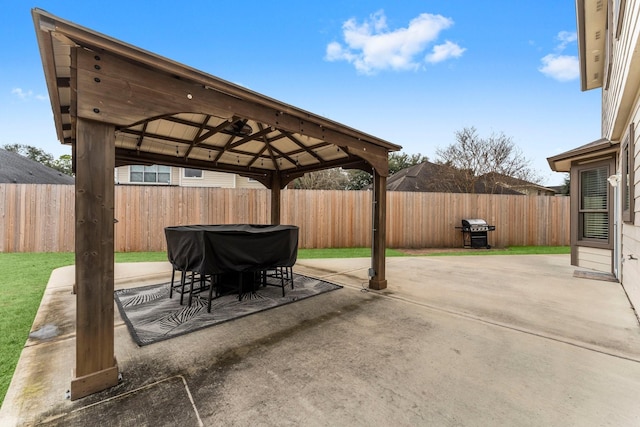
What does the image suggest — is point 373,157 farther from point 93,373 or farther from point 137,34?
point 137,34

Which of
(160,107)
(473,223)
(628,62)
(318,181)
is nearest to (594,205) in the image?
(473,223)

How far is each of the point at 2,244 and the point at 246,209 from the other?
6.34 metres

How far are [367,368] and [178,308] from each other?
251 centimetres

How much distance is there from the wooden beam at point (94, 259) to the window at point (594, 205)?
824cm

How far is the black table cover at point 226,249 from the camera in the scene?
3.20 meters

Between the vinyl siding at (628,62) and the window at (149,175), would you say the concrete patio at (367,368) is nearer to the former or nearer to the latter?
the vinyl siding at (628,62)

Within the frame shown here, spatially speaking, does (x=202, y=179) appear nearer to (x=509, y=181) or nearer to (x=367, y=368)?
(x=367, y=368)

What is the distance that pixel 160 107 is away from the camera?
2.11 meters

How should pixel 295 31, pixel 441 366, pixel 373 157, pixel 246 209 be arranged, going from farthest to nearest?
1. pixel 295 31
2. pixel 246 209
3. pixel 373 157
4. pixel 441 366

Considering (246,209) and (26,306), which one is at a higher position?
(246,209)

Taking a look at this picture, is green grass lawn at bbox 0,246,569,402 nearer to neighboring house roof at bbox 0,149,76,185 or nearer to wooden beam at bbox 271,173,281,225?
wooden beam at bbox 271,173,281,225

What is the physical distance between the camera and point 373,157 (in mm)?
4176

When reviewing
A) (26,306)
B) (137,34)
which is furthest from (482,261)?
(137,34)

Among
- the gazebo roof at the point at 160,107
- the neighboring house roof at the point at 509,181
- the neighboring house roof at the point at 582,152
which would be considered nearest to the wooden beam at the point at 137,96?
the gazebo roof at the point at 160,107
